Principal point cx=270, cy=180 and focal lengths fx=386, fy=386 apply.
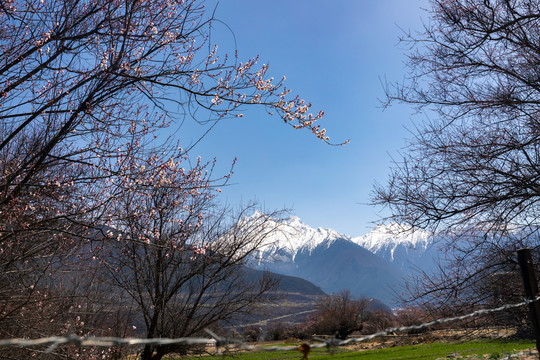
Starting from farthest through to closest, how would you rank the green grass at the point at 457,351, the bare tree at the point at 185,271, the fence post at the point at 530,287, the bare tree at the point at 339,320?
the bare tree at the point at 339,320 → the green grass at the point at 457,351 → the bare tree at the point at 185,271 → the fence post at the point at 530,287

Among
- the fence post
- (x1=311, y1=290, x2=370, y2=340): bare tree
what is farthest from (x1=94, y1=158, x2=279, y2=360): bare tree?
(x1=311, y1=290, x2=370, y2=340): bare tree

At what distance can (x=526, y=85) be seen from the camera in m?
7.04

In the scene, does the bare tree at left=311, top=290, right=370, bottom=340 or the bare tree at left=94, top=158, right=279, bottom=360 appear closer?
the bare tree at left=94, top=158, right=279, bottom=360

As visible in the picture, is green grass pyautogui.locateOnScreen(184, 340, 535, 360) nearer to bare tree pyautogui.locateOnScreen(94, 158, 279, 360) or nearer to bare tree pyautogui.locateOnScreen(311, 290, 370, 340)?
bare tree pyautogui.locateOnScreen(94, 158, 279, 360)

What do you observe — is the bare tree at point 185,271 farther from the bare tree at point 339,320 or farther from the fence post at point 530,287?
the bare tree at point 339,320

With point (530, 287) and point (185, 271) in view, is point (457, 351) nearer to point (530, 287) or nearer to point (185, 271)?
point (185, 271)

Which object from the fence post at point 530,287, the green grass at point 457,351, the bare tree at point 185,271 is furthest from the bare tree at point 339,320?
the fence post at point 530,287

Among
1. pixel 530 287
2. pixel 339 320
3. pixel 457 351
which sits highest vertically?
pixel 530 287

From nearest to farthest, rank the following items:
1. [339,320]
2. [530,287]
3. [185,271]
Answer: [530,287] < [185,271] < [339,320]

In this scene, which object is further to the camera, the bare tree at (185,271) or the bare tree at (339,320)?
the bare tree at (339,320)

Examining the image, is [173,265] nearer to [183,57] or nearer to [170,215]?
[170,215]

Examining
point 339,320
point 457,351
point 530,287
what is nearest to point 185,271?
point 530,287

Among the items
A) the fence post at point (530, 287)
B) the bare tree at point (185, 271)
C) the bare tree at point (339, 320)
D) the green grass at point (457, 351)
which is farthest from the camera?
the bare tree at point (339, 320)

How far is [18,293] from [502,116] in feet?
28.7
